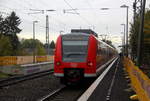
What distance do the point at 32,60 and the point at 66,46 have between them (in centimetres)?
3672

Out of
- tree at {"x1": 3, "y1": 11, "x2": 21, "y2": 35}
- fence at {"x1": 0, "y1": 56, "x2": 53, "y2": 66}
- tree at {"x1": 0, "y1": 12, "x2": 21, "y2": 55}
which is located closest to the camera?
fence at {"x1": 0, "y1": 56, "x2": 53, "y2": 66}

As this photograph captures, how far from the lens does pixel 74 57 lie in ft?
64.7

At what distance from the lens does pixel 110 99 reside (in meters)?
14.5

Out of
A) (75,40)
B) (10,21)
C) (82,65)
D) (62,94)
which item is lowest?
(62,94)

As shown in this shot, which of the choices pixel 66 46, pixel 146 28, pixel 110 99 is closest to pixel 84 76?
pixel 66 46

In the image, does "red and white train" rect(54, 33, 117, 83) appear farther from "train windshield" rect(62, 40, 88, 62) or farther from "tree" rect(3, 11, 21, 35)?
"tree" rect(3, 11, 21, 35)

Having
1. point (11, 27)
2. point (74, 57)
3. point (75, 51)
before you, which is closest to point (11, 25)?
point (11, 27)

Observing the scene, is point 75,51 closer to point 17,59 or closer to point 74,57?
point 74,57

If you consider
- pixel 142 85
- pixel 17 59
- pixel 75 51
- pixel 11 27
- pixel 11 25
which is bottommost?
pixel 142 85

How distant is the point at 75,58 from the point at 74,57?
10 cm

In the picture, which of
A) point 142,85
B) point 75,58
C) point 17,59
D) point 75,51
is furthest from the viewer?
point 17,59

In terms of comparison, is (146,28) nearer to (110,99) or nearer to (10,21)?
(110,99)

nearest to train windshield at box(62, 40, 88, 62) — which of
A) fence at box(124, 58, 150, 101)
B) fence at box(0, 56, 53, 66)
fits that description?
fence at box(124, 58, 150, 101)

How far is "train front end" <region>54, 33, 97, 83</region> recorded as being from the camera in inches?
763
